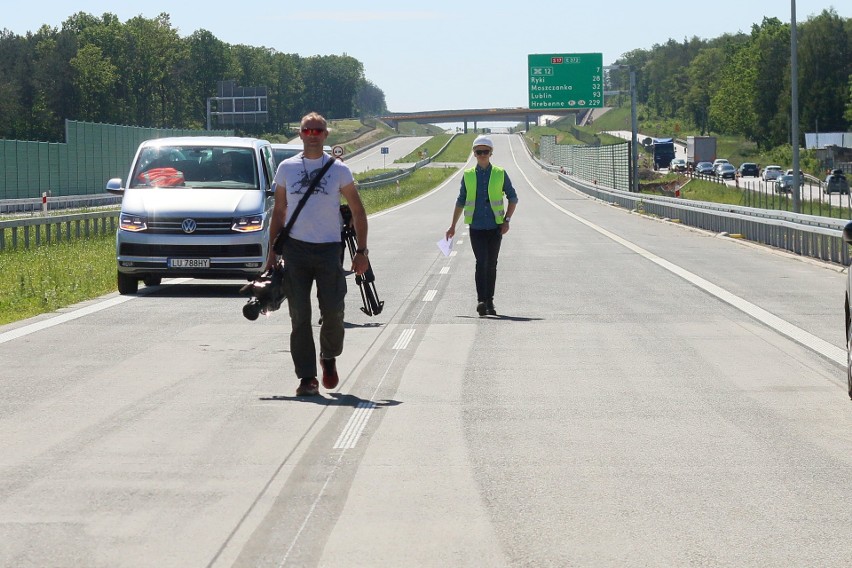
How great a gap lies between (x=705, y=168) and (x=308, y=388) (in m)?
113

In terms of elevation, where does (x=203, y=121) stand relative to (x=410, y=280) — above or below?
above

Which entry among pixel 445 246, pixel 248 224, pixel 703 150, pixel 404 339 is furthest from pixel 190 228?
pixel 703 150

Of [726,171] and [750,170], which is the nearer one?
[726,171]

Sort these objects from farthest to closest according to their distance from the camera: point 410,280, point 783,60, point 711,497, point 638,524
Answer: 1. point 783,60
2. point 410,280
3. point 711,497
4. point 638,524

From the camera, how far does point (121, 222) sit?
1847 cm

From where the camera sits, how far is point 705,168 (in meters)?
119

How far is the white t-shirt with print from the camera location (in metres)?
9.65

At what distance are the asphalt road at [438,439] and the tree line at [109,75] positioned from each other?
403 feet

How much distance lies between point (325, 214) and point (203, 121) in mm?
188211

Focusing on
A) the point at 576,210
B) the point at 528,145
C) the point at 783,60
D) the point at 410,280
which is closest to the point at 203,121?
the point at 528,145

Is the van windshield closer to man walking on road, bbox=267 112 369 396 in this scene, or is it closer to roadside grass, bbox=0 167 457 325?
roadside grass, bbox=0 167 457 325

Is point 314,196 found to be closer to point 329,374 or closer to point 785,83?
point 329,374

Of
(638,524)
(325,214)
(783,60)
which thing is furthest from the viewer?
(783,60)

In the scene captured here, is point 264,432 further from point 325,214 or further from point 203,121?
point 203,121
